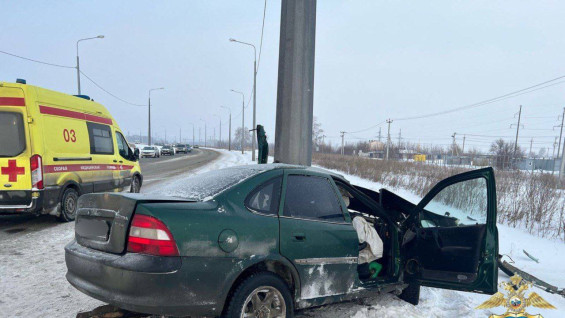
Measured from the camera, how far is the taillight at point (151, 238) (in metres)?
2.30

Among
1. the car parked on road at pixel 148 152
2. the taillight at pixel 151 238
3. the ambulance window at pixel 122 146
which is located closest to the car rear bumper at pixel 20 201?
the ambulance window at pixel 122 146

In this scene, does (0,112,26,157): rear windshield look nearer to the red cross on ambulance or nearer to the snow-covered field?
the red cross on ambulance

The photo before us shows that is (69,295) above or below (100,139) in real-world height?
below

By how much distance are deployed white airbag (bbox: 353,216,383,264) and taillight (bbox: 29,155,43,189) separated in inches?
224

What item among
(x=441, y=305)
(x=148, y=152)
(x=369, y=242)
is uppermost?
(x=369, y=242)

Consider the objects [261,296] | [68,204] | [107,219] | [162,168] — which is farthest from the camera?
[162,168]

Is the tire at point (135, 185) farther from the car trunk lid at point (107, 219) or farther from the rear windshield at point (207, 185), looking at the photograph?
the car trunk lid at point (107, 219)

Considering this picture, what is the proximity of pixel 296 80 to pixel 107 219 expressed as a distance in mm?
4680

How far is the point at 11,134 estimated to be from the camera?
596cm

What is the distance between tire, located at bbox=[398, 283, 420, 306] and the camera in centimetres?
367

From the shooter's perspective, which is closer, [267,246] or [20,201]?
[267,246]

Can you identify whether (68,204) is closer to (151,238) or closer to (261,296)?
(151,238)

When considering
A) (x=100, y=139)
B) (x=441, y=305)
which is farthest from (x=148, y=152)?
(x=441, y=305)

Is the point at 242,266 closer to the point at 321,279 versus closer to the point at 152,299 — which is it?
the point at 152,299
